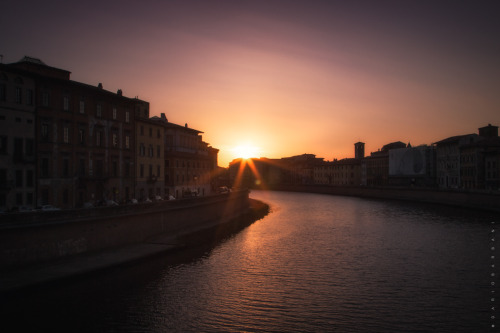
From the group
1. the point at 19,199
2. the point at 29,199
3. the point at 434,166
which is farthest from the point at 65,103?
the point at 434,166

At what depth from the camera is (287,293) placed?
24094mm

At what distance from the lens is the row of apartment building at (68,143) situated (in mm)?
36344

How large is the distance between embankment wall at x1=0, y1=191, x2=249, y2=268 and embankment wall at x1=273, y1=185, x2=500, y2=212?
2132 inches

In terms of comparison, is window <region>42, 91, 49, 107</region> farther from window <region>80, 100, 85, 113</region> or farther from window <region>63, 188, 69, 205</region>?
window <region>63, 188, 69, 205</region>

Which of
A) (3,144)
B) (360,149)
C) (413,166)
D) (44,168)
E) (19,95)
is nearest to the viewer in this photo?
(3,144)

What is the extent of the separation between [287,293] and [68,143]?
1196 inches

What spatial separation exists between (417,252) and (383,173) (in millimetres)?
116787

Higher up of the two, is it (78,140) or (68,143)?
(78,140)

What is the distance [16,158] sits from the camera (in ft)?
120

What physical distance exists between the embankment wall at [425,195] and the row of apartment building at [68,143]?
185 ft

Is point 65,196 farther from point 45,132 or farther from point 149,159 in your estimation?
point 149,159

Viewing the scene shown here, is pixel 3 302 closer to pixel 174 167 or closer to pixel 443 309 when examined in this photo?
pixel 443 309

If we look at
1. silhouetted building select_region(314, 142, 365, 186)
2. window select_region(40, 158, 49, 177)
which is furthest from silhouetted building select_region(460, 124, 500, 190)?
window select_region(40, 158, 49, 177)

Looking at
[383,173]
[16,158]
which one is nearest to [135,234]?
[16,158]
